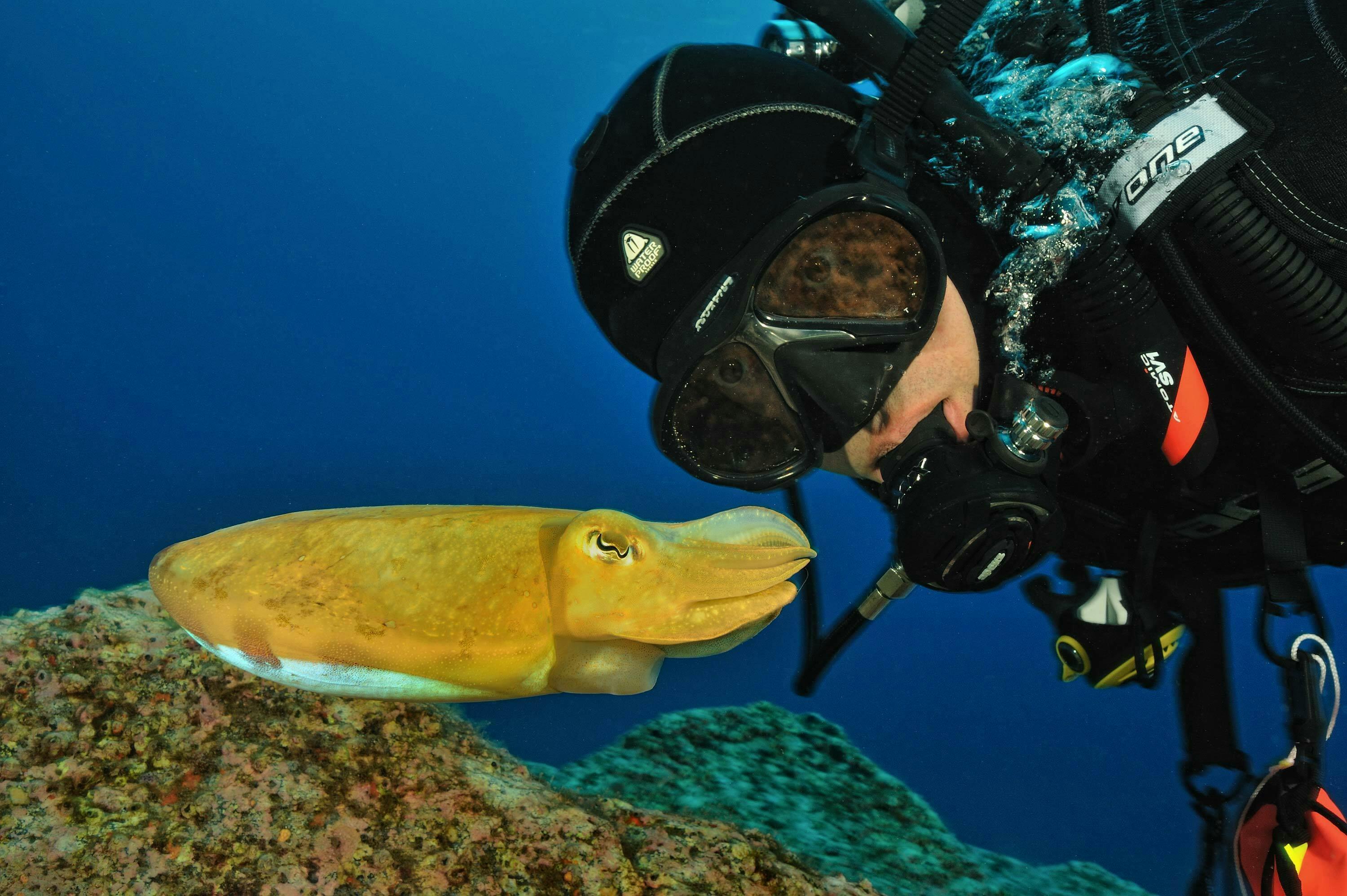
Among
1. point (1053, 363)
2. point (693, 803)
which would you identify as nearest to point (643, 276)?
point (1053, 363)

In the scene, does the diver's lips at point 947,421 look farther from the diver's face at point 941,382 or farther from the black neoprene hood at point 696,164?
the black neoprene hood at point 696,164

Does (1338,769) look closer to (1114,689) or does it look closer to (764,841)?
(1114,689)

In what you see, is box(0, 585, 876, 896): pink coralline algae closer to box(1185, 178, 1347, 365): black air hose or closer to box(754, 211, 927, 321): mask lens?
box(754, 211, 927, 321): mask lens

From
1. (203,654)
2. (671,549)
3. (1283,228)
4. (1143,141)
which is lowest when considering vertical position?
(203,654)

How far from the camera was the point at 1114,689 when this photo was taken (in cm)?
627

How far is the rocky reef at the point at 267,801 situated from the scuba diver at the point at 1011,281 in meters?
0.85

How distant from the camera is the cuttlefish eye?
3.81 feet

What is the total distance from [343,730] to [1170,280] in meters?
2.08

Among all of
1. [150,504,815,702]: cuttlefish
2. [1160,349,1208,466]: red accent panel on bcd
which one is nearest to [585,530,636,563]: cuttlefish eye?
[150,504,815,702]: cuttlefish

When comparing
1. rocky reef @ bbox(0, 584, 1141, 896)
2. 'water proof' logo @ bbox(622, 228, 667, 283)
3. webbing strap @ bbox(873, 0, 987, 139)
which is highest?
webbing strap @ bbox(873, 0, 987, 139)

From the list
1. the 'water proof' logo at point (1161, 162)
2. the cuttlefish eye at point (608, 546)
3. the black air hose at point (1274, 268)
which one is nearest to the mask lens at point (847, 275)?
the 'water proof' logo at point (1161, 162)

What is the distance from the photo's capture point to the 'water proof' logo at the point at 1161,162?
142 cm

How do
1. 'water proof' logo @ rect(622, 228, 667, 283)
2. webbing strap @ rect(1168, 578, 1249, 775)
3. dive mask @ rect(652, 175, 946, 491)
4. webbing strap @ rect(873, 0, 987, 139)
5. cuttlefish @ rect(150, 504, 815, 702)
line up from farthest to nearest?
webbing strap @ rect(1168, 578, 1249, 775)
'water proof' logo @ rect(622, 228, 667, 283)
dive mask @ rect(652, 175, 946, 491)
webbing strap @ rect(873, 0, 987, 139)
cuttlefish @ rect(150, 504, 815, 702)

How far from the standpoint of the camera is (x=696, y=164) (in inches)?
65.2
